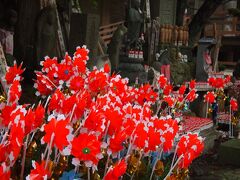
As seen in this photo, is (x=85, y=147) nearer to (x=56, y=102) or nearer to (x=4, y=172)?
(x=4, y=172)

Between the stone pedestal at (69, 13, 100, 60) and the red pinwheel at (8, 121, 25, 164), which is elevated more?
the stone pedestal at (69, 13, 100, 60)

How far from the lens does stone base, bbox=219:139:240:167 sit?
5.96 meters

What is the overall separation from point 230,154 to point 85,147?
4443 mm

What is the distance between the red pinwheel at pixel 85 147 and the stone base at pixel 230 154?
4333 millimetres

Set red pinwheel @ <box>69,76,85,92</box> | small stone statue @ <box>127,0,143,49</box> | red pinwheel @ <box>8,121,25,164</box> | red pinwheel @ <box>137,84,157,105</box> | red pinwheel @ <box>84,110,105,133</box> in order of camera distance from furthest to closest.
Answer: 1. small stone statue @ <box>127,0,143,49</box>
2. red pinwheel @ <box>137,84,157,105</box>
3. red pinwheel @ <box>69,76,85,92</box>
4. red pinwheel @ <box>84,110,105,133</box>
5. red pinwheel @ <box>8,121,25,164</box>

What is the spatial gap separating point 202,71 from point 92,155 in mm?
11502

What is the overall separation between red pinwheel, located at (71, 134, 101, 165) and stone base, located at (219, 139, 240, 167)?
4.33 metres

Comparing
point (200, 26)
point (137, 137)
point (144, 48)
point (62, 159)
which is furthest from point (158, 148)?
point (200, 26)

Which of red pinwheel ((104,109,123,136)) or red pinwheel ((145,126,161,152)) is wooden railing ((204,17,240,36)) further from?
red pinwheel ((104,109,123,136))

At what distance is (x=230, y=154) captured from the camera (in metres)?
6.04

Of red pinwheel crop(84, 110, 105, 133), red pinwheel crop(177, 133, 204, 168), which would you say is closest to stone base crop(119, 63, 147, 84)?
red pinwheel crop(177, 133, 204, 168)

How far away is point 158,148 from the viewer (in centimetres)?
271

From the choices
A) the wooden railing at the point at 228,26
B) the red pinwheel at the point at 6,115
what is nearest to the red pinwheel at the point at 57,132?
the red pinwheel at the point at 6,115

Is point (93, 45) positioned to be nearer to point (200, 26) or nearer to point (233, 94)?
point (233, 94)
